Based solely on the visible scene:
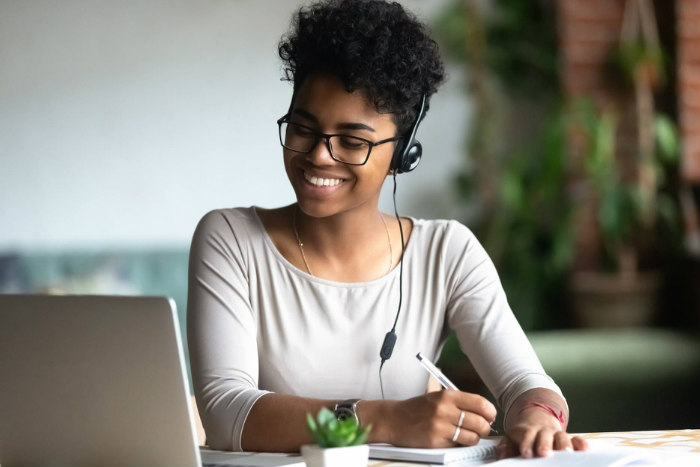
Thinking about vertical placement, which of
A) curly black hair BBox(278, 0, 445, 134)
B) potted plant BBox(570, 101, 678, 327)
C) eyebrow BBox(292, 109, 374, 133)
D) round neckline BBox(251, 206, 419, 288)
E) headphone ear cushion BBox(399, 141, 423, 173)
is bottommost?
potted plant BBox(570, 101, 678, 327)

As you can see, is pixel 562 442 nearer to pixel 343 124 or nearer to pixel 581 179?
pixel 343 124

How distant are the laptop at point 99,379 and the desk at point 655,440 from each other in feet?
1.02

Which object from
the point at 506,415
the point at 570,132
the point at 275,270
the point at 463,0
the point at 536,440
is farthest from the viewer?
the point at 463,0

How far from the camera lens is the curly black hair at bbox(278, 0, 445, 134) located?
5.15 ft

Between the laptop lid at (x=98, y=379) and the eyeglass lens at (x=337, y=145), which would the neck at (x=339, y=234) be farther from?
the laptop lid at (x=98, y=379)

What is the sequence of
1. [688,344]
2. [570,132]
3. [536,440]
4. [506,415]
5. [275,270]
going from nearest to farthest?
[536,440] < [506,415] < [275,270] < [688,344] < [570,132]

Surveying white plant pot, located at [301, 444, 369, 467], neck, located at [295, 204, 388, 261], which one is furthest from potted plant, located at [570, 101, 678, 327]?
white plant pot, located at [301, 444, 369, 467]

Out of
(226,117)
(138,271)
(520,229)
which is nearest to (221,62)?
(226,117)

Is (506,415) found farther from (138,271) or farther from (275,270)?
(138,271)

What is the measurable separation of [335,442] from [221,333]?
0.48m

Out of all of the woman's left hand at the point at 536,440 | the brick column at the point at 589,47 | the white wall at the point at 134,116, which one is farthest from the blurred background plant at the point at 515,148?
the woman's left hand at the point at 536,440

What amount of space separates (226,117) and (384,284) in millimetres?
2410

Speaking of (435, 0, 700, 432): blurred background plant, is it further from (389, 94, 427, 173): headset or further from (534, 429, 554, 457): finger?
(534, 429, 554, 457): finger

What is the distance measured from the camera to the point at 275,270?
1690 mm
